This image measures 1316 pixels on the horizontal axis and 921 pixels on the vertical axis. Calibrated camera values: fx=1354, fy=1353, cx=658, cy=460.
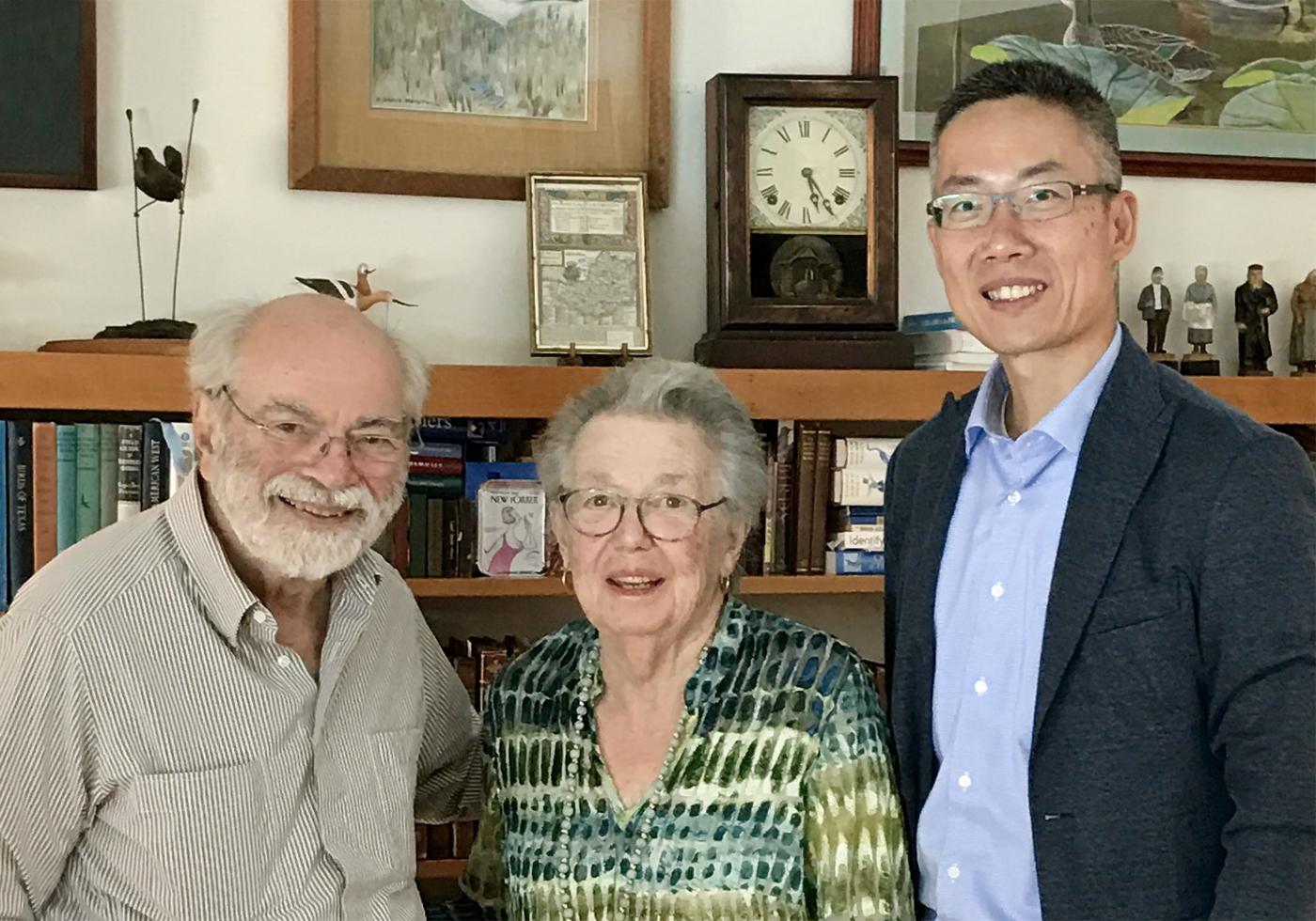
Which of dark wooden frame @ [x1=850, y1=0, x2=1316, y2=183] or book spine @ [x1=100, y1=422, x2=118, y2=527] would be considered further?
dark wooden frame @ [x1=850, y1=0, x2=1316, y2=183]

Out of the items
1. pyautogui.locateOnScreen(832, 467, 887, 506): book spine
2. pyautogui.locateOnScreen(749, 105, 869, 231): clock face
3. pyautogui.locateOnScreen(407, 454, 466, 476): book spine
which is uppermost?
pyautogui.locateOnScreen(749, 105, 869, 231): clock face

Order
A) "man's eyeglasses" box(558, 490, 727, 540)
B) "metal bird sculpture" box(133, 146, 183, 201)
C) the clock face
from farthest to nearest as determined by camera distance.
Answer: the clock face, "metal bird sculpture" box(133, 146, 183, 201), "man's eyeglasses" box(558, 490, 727, 540)

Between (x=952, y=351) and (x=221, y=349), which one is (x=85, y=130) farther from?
(x=952, y=351)

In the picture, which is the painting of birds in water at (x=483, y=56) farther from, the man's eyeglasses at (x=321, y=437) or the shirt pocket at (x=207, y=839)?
the shirt pocket at (x=207, y=839)

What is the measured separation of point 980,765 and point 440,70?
1.62 m

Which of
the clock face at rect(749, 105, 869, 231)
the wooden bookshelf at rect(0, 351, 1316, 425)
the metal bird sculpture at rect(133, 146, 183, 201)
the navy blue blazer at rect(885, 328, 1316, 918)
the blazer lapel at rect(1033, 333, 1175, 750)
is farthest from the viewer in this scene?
the clock face at rect(749, 105, 869, 231)

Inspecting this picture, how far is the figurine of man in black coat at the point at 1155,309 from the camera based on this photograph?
2633mm

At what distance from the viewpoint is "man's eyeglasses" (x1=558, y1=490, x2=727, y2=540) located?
64.5 inches

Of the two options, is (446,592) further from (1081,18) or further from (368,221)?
(1081,18)

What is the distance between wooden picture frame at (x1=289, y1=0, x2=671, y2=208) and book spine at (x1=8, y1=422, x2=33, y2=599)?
660 millimetres

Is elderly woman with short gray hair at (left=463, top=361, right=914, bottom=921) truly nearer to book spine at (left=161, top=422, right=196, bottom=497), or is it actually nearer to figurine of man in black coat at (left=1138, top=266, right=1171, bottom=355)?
book spine at (left=161, top=422, right=196, bottom=497)

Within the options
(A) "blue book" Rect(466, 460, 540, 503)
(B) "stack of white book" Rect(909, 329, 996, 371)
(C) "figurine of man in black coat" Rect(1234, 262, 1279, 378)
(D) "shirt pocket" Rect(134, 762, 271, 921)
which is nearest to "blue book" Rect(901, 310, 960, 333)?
(B) "stack of white book" Rect(909, 329, 996, 371)

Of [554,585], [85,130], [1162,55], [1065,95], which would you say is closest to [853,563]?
[554,585]

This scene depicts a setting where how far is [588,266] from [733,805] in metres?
1.14
